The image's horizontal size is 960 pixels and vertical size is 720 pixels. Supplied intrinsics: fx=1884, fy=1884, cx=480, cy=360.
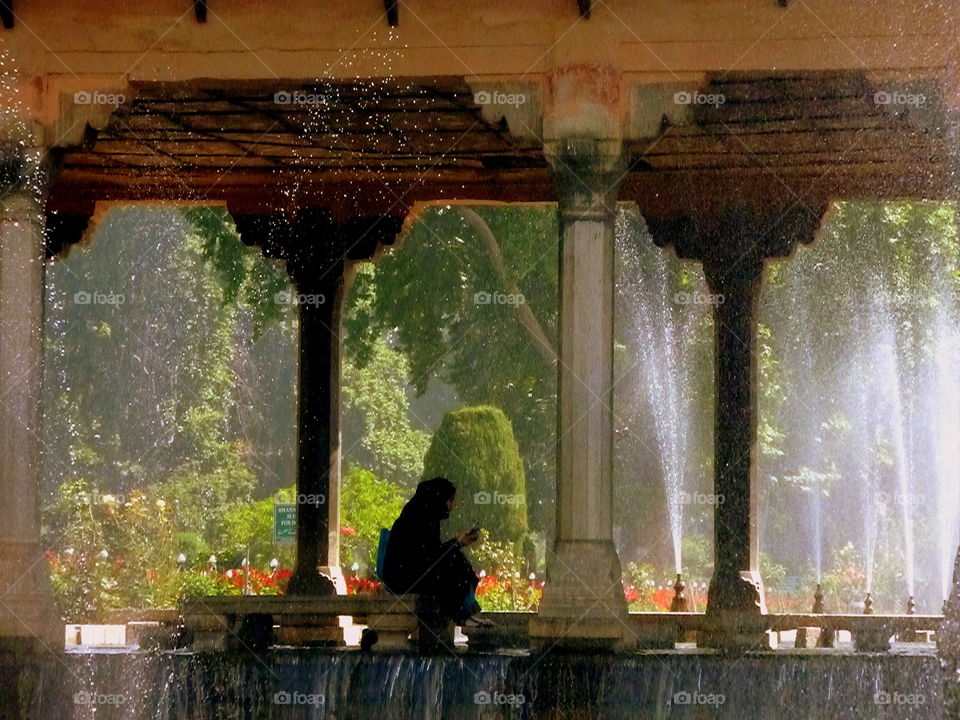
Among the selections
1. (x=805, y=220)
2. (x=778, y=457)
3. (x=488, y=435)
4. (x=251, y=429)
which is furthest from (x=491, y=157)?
(x=251, y=429)

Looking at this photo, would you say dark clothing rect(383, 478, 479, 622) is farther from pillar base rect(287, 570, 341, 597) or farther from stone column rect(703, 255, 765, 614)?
stone column rect(703, 255, 765, 614)

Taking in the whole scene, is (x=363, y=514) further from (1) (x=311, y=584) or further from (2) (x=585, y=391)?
(2) (x=585, y=391)

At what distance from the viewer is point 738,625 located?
12.8m

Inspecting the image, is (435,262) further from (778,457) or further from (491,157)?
(491,157)
